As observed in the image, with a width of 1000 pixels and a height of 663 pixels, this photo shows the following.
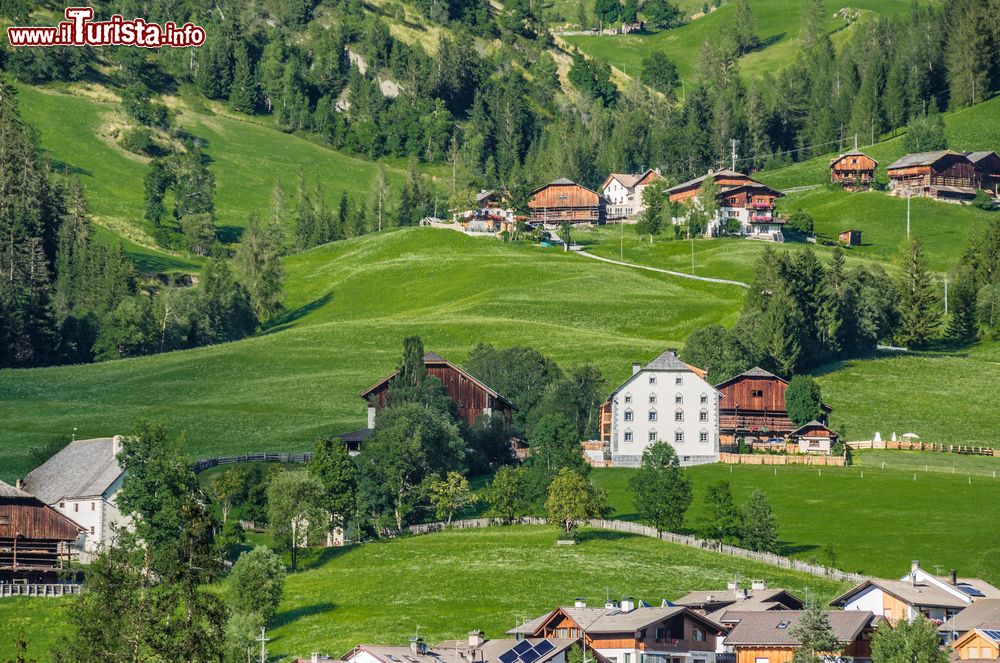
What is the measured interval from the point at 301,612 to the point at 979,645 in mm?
33757

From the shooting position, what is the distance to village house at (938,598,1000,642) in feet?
245

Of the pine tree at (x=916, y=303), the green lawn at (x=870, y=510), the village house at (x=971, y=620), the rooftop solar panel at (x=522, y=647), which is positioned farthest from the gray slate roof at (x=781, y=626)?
the pine tree at (x=916, y=303)

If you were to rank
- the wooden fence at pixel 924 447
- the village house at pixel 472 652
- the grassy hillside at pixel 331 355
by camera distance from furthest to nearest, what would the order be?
the grassy hillside at pixel 331 355, the wooden fence at pixel 924 447, the village house at pixel 472 652

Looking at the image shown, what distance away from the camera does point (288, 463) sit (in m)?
118

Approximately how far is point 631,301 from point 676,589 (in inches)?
3794

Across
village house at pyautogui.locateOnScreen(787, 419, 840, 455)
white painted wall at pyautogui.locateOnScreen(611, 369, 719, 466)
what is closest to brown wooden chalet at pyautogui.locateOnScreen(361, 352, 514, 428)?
white painted wall at pyautogui.locateOnScreen(611, 369, 719, 466)

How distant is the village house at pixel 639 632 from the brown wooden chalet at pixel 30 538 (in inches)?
1430

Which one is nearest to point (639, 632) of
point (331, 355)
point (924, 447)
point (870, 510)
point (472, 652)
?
point (472, 652)

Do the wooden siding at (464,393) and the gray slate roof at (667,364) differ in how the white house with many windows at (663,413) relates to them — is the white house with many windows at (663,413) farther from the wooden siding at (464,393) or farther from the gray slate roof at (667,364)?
the wooden siding at (464,393)

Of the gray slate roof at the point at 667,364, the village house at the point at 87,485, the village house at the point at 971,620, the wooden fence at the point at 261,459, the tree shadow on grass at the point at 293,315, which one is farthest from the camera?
the tree shadow on grass at the point at 293,315

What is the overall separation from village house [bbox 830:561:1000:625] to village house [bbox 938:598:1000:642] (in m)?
0.70

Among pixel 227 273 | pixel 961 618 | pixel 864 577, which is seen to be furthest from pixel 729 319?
pixel 961 618

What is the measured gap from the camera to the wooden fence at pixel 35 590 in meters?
92.8

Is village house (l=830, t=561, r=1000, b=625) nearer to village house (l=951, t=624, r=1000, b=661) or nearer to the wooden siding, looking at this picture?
village house (l=951, t=624, r=1000, b=661)
